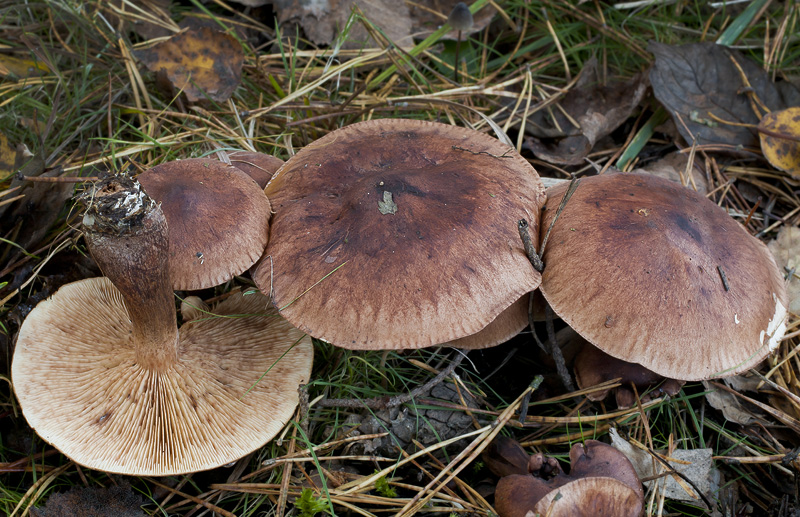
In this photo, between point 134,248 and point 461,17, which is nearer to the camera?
point 134,248

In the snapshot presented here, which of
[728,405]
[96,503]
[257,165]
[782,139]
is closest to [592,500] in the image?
[728,405]

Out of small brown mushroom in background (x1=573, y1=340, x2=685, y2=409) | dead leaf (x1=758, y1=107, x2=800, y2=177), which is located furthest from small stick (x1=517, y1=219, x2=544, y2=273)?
dead leaf (x1=758, y1=107, x2=800, y2=177)

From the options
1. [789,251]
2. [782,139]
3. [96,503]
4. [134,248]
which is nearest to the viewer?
[134,248]

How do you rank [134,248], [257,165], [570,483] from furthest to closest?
[257,165] < [134,248] < [570,483]

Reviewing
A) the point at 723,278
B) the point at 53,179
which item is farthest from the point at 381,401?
the point at 53,179

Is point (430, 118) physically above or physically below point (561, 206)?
below

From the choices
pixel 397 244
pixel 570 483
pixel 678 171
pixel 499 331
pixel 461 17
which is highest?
pixel 461 17

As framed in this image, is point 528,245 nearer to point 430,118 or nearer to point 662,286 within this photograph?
point 662,286

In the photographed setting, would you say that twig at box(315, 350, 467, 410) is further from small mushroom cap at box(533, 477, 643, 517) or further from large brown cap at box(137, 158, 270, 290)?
small mushroom cap at box(533, 477, 643, 517)

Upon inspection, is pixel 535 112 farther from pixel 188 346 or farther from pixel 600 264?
pixel 188 346
